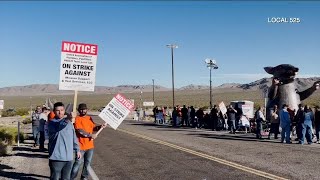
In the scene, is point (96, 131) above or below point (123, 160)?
above

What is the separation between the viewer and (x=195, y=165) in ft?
42.3

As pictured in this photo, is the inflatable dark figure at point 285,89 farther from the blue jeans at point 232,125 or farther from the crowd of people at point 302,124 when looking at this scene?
the crowd of people at point 302,124

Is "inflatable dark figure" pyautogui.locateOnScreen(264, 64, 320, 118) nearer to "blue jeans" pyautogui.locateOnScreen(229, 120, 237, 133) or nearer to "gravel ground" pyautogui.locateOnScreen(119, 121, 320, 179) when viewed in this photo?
"blue jeans" pyautogui.locateOnScreen(229, 120, 237, 133)

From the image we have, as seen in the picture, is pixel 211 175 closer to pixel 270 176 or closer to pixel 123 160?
pixel 270 176

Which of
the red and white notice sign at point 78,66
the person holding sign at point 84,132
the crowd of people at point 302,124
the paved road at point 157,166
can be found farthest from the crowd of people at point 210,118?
the person holding sign at point 84,132

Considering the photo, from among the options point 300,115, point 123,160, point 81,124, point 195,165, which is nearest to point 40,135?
point 123,160

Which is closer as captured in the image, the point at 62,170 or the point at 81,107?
the point at 62,170

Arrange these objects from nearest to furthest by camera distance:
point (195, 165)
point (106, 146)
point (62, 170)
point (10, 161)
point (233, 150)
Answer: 1. point (62, 170)
2. point (195, 165)
3. point (10, 161)
4. point (233, 150)
5. point (106, 146)

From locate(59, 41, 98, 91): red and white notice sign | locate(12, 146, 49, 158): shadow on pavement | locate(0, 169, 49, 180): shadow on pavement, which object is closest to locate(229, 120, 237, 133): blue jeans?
locate(12, 146, 49, 158): shadow on pavement

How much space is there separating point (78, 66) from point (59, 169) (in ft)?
11.6

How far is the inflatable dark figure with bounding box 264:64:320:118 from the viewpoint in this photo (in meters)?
27.4

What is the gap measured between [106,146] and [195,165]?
7531mm

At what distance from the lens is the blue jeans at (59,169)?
7.71 metres

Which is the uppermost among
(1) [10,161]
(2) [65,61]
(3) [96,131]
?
(2) [65,61]
